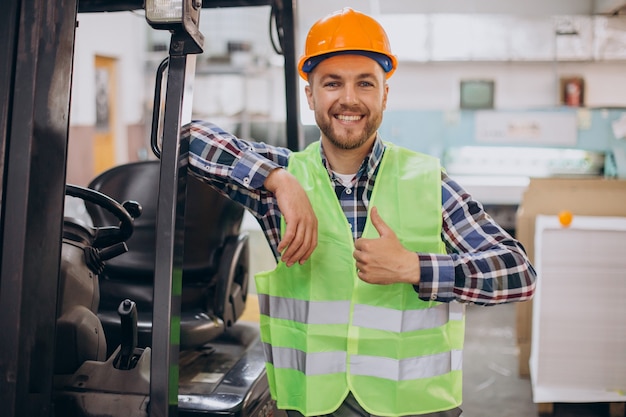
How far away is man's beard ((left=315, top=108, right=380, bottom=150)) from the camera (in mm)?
1741

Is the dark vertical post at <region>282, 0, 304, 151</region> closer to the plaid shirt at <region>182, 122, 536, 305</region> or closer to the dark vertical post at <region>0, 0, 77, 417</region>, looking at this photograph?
the plaid shirt at <region>182, 122, 536, 305</region>

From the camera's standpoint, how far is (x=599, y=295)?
3877mm

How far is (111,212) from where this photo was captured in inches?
82.6

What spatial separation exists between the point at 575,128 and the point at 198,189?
648 cm

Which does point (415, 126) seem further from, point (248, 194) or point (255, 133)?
point (248, 194)

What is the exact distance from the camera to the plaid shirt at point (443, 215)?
1576mm

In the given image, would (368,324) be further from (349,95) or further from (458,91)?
(458,91)

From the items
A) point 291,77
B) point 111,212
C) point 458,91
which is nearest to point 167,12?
point 111,212

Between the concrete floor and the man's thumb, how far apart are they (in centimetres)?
271

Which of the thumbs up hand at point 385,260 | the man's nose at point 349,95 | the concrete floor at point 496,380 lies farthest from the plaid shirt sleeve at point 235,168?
the concrete floor at point 496,380

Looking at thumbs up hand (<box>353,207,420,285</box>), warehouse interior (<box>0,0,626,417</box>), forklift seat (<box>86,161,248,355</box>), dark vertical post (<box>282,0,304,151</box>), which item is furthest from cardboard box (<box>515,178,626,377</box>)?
thumbs up hand (<box>353,207,420,285</box>)

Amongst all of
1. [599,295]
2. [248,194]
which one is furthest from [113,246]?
[599,295]

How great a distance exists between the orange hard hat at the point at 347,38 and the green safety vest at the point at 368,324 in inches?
12.1

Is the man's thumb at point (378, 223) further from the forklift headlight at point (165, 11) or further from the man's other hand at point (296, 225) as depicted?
the forklift headlight at point (165, 11)
